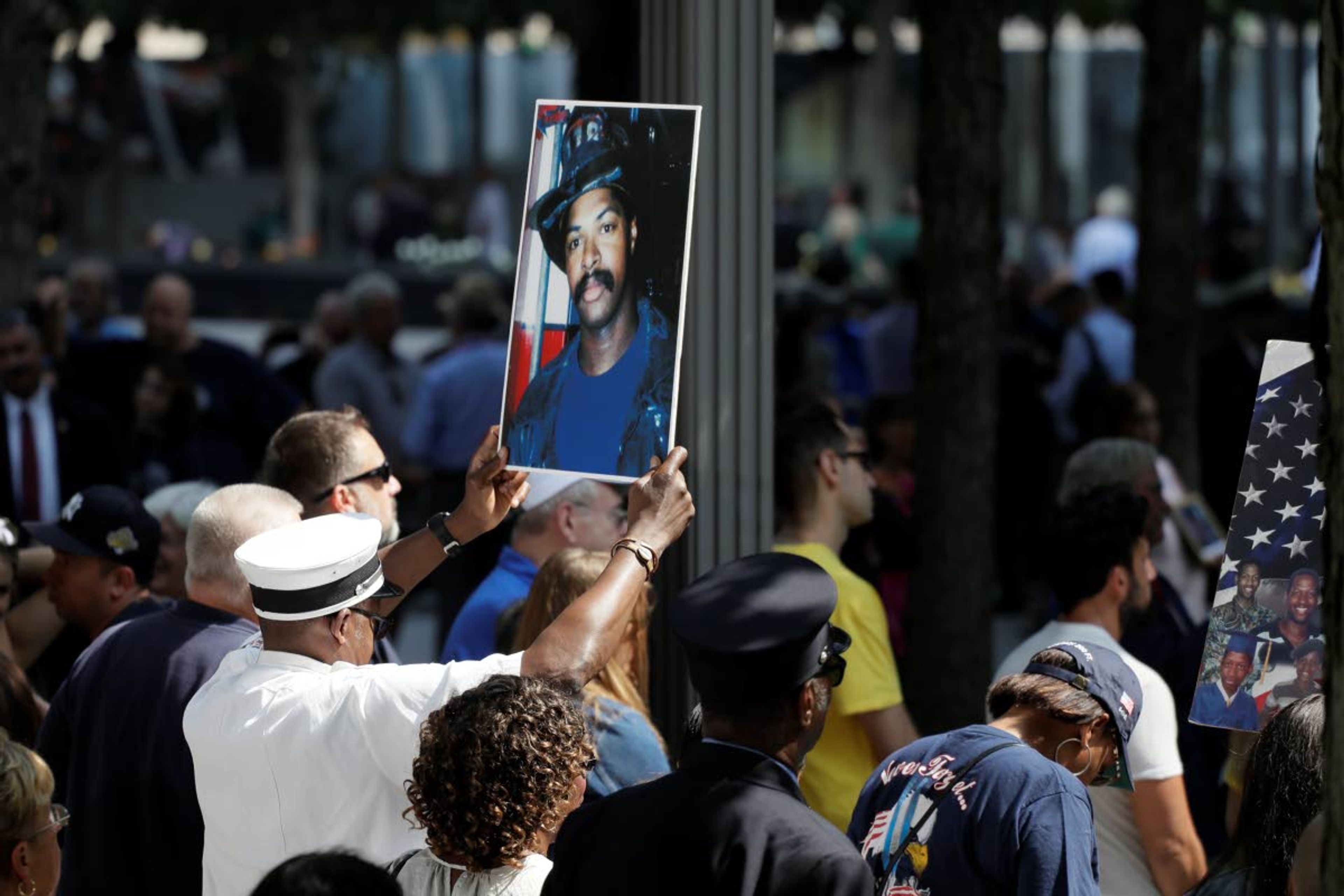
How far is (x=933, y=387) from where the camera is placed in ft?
25.3

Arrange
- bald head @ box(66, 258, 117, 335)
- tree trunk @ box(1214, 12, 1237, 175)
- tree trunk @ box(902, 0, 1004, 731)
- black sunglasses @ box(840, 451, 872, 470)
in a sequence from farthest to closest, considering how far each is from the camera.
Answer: tree trunk @ box(1214, 12, 1237, 175), bald head @ box(66, 258, 117, 335), tree trunk @ box(902, 0, 1004, 731), black sunglasses @ box(840, 451, 872, 470)

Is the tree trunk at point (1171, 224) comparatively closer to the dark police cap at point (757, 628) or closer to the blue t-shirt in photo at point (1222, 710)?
the blue t-shirt in photo at point (1222, 710)

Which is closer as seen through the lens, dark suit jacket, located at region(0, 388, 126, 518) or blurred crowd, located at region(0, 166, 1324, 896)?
blurred crowd, located at region(0, 166, 1324, 896)

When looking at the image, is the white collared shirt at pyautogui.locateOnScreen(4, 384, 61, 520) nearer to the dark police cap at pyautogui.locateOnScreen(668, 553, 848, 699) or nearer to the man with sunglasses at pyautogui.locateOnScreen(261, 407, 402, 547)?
the man with sunglasses at pyautogui.locateOnScreen(261, 407, 402, 547)

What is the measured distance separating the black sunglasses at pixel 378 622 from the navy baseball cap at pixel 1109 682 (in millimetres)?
1355

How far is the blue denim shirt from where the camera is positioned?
4148 mm

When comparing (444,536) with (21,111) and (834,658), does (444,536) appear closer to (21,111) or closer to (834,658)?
(834,658)

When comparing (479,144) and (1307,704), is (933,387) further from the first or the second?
(479,144)

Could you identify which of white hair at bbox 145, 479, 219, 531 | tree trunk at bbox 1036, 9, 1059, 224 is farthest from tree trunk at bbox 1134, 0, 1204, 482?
tree trunk at bbox 1036, 9, 1059, 224

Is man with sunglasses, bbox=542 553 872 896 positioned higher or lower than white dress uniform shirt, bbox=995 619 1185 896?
higher

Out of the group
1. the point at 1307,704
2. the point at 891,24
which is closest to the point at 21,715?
the point at 1307,704

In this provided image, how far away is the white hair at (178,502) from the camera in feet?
20.4

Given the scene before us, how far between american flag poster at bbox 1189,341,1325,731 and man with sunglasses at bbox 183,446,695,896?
4.05 ft

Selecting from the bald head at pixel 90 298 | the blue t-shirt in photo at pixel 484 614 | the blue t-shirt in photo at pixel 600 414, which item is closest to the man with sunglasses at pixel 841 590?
the blue t-shirt in photo at pixel 484 614
